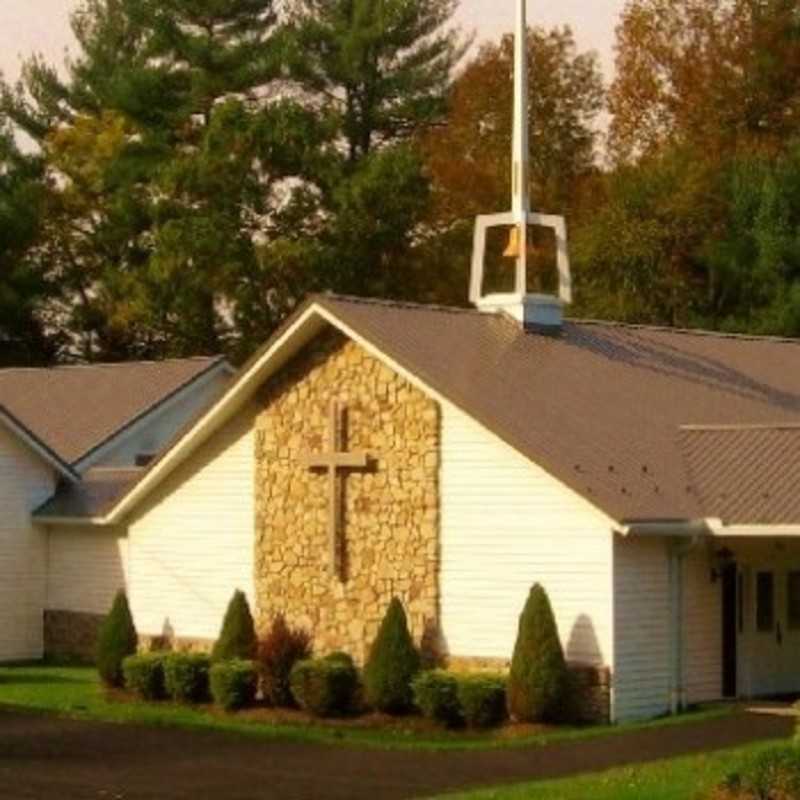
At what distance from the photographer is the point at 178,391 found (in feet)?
149

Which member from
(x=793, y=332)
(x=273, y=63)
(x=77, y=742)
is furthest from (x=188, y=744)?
(x=273, y=63)

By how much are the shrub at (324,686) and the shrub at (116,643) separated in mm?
4030

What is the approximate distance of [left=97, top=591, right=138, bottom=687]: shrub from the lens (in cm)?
3394

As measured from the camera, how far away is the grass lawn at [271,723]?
28047mm

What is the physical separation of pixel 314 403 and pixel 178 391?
493 inches

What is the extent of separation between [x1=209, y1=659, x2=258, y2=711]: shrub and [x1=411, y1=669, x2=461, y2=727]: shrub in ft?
9.52

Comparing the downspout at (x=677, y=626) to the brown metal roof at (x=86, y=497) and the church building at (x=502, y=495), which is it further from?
the brown metal roof at (x=86, y=497)

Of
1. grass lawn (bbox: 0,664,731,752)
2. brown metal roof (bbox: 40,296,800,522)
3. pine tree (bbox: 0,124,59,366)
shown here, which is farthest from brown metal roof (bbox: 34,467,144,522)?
pine tree (bbox: 0,124,59,366)

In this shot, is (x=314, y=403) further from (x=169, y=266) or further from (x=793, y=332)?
(x=169, y=266)

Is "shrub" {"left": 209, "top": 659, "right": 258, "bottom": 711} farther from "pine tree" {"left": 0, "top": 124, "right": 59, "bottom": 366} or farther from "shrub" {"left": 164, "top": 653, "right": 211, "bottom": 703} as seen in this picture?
"pine tree" {"left": 0, "top": 124, "right": 59, "bottom": 366}

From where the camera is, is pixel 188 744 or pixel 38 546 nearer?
Answer: pixel 188 744

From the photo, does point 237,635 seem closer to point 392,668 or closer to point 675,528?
point 392,668

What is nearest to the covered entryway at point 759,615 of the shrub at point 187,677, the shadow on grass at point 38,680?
the shrub at point 187,677

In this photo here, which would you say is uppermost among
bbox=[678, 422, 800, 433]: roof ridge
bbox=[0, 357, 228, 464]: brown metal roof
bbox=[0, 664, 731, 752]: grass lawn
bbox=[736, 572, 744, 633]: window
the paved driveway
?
bbox=[0, 357, 228, 464]: brown metal roof
